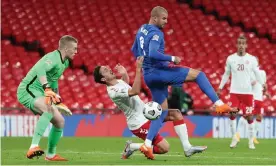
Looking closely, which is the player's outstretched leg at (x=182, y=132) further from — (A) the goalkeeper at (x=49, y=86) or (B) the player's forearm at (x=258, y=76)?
(B) the player's forearm at (x=258, y=76)

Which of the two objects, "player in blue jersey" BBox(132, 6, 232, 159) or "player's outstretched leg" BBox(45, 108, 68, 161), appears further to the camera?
"player's outstretched leg" BBox(45, 108, 68, 161)

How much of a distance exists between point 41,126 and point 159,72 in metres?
1.66

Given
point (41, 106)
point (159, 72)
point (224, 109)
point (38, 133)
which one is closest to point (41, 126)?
point (38, 133)

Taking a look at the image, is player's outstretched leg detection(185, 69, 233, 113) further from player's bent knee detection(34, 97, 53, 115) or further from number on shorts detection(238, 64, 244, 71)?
number on shorts detection(238, 64, 244, 71)

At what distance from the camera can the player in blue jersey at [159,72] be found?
10.6 meters

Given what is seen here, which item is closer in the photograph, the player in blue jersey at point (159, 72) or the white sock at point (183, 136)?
the player in blue jersey at point (159, 72)

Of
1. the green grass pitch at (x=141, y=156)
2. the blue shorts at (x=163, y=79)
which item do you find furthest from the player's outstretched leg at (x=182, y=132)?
the blue shorts at (x=163, y=79)

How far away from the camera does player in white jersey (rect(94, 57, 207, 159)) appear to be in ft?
36.2

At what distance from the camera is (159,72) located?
1082cm

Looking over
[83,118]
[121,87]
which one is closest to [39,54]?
[83,118]

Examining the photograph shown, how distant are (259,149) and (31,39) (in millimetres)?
10363

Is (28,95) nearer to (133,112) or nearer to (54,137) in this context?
(54,137)

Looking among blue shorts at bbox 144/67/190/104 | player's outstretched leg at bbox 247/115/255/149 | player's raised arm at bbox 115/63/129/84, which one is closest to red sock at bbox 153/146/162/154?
blue shorts at bbox 144/67/190/104

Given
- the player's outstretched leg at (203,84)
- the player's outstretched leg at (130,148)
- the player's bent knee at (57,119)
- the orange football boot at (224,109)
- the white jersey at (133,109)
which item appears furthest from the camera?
the white jersey at (133,109)
